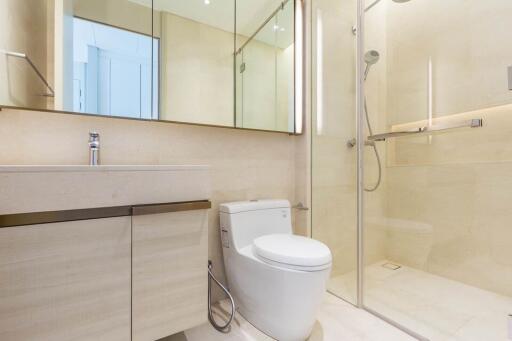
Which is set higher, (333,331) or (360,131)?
(360,131)

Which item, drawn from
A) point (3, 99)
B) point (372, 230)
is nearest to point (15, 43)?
point (3, 99)

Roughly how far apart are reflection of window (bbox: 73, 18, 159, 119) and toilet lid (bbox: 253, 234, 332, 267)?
0.85m

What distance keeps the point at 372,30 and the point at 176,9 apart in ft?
3.98

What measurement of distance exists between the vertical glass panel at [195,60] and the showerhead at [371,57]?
0.84 metres

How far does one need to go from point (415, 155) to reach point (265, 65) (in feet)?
3.82

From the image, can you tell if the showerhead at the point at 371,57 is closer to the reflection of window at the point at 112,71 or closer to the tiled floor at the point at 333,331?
the reflection of window at the point at 112,71

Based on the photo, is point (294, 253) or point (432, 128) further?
point (432, 128)

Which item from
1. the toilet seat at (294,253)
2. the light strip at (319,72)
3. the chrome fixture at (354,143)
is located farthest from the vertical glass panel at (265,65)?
the toilet seat at (294,253)

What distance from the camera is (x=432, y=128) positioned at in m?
1.54

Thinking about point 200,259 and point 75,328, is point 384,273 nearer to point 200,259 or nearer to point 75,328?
point 200,259

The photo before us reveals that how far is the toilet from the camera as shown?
1024 mm

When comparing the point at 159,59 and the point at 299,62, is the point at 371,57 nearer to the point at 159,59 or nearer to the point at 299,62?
the point at 299,62

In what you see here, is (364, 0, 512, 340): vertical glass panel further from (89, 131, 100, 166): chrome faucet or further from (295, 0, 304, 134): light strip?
(89, 131, 100, 166): chrome faucet

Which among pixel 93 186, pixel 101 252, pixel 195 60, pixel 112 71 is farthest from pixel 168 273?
pixel 195 60
